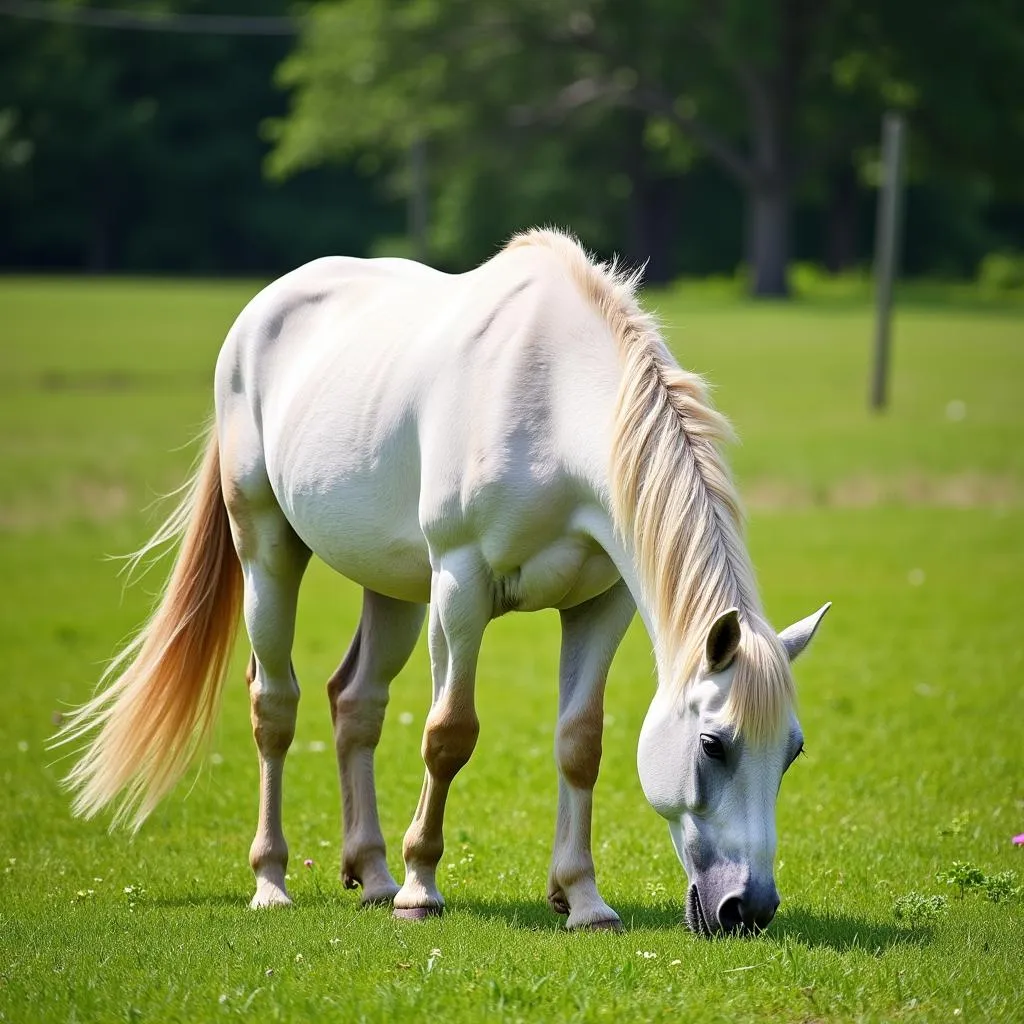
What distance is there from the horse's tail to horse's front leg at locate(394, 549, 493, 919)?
1269mm

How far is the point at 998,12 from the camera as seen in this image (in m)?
44.8

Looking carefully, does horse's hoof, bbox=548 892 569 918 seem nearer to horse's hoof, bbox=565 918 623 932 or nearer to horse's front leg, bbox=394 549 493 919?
horse's hoof, bbox=565 918 623 932

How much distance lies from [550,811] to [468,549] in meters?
2.62

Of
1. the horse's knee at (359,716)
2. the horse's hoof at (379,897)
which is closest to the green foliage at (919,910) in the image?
the horse's hoof at (379,897)

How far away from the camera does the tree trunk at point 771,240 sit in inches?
1816

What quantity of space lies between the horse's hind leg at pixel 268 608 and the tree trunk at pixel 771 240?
41.8 m

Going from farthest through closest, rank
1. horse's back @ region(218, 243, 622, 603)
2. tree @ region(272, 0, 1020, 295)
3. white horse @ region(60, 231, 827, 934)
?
tree @ region(272, 0, 1020, 295)
horse's back @ region(218, 243, 622, 603)
white horse @ region(60, 231, 827, 934)

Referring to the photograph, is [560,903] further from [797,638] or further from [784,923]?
[797,638]

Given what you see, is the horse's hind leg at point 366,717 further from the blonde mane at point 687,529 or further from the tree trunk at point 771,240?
the tree trunk at point 771,240

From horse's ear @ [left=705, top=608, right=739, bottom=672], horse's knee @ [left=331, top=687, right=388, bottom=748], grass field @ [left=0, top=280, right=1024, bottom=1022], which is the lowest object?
grass field @ [left=0, top=280, right=1024, bottom=1022]

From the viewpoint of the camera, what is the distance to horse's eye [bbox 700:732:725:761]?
434 centimetres

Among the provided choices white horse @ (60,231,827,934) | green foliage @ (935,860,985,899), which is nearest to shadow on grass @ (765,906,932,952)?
white horse @ (60,231,827,934)

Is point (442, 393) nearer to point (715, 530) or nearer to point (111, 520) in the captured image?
point (715, 530)

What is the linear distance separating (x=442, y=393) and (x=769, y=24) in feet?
133
